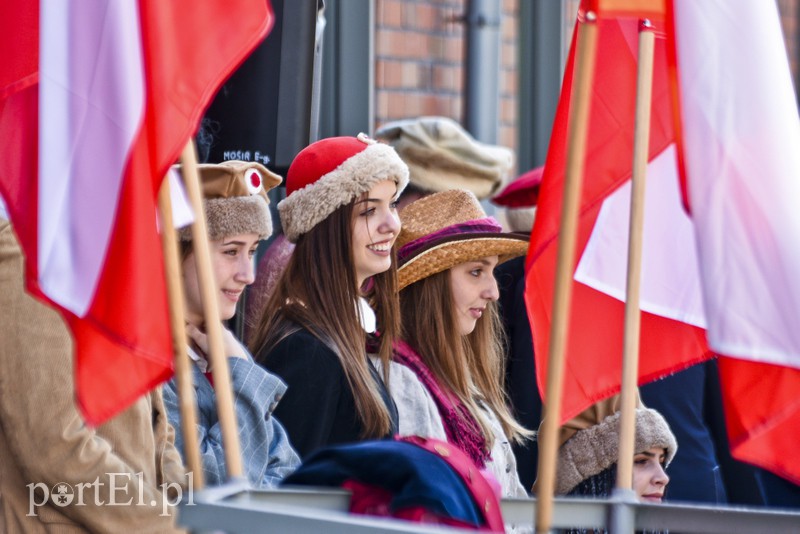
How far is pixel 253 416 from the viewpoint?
A: 10.9 ft

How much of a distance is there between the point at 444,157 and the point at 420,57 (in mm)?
1133

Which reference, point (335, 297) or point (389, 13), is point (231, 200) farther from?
point (389, 13)

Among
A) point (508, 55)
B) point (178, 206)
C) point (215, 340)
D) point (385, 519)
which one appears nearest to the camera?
point (385, 519)

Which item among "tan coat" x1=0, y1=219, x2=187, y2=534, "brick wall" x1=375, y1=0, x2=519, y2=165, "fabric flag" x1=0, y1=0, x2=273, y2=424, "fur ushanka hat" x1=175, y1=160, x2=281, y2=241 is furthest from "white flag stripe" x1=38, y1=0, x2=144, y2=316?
"brick wall" x1=375, y1=0, x2=519, y2=165

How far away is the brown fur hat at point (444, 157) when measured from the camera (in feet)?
17.4

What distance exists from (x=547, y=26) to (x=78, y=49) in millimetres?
4600

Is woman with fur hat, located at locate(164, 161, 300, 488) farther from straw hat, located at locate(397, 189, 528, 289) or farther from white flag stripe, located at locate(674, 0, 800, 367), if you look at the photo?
white flag stripe, located at locate(674, 0, 800, 367)

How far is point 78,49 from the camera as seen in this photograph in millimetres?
2613

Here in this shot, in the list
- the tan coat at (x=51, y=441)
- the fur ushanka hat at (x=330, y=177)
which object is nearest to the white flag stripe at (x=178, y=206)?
the tan coat at (x=51, y=441)

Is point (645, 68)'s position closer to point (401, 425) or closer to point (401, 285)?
point (401, 425)

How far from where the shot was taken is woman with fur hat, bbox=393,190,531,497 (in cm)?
385

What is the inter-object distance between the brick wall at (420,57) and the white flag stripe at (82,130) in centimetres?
355

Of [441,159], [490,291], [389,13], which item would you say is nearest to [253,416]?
[490,291]

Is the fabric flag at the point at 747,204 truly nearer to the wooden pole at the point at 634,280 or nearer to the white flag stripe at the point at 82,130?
the wooden pole at the point at 634,280
